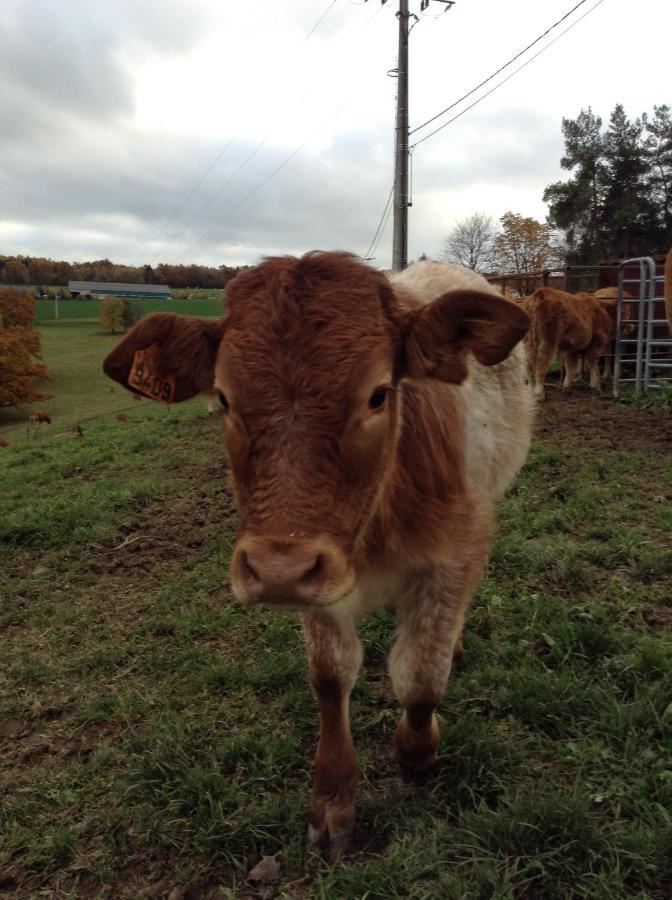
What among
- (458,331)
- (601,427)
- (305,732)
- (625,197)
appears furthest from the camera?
(625,197)

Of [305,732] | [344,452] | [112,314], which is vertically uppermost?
[112,314]

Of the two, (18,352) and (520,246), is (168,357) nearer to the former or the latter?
(18,352)

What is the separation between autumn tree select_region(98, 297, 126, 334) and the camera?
158 ft

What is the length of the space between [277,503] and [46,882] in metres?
1.79

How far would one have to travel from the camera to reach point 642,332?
12406 mm

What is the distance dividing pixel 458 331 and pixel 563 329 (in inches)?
449

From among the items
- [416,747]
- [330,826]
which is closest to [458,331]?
[416,747]

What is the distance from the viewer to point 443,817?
236 centimetres

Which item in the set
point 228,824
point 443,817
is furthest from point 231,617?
point 443,817

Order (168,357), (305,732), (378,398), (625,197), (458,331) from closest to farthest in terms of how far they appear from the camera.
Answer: (378,398), (458,331), (168,357), (305,732), (625,197)

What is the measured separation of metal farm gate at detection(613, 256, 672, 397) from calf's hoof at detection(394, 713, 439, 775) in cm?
1090

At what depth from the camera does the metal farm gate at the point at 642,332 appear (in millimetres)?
12031

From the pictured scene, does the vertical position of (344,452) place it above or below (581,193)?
below

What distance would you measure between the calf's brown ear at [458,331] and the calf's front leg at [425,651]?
85 cm
